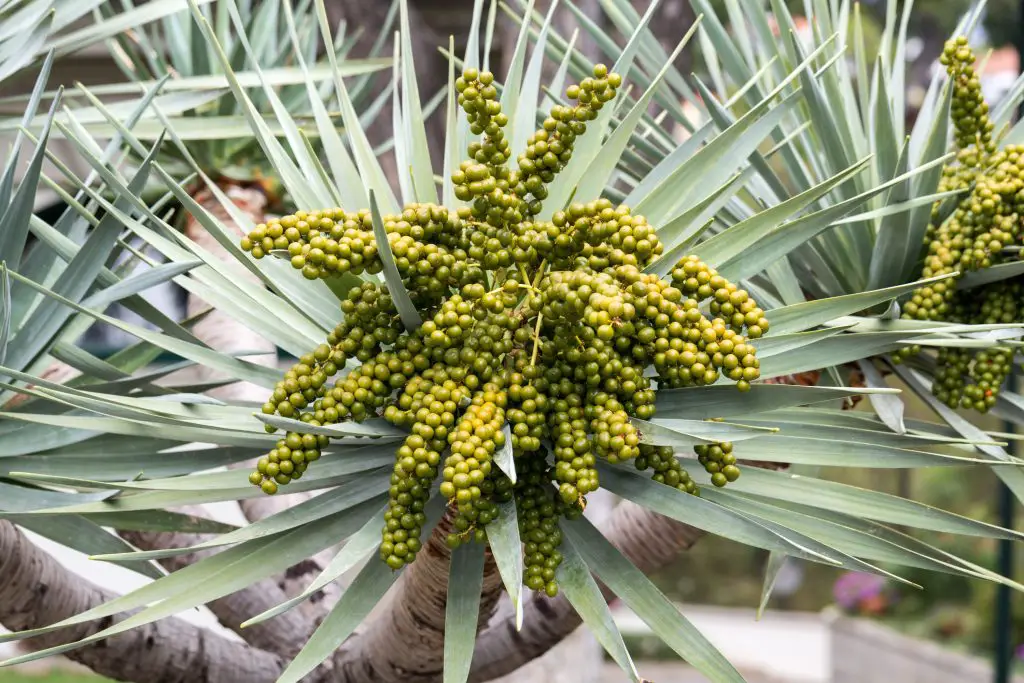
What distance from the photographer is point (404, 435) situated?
0.94 meters

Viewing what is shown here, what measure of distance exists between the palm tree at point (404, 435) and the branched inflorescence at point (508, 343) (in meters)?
0.03

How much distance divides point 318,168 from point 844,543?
0.69 metres

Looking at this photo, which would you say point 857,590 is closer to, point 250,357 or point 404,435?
point 250,357

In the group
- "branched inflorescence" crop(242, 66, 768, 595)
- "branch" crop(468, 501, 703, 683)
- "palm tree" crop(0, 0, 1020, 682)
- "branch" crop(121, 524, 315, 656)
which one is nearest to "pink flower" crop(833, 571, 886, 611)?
"branch" crop(468, 501, 703, 683)

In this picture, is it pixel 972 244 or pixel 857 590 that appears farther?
pixel 857 590

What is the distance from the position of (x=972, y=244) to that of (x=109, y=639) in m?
1.27

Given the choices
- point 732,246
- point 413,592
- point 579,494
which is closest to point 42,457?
point 413,592

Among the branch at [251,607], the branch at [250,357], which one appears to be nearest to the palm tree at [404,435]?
the branch at [251,607]

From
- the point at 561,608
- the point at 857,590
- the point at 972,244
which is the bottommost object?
the point at 857,590

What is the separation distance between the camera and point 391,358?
2.89 ft

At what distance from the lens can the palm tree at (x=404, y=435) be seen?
90 cm

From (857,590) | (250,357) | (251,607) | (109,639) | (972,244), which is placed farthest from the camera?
(857,590)

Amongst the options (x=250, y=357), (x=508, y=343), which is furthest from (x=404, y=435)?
(x=250, y=357)

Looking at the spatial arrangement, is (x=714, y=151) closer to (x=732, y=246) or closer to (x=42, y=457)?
(x=732, y=246)
